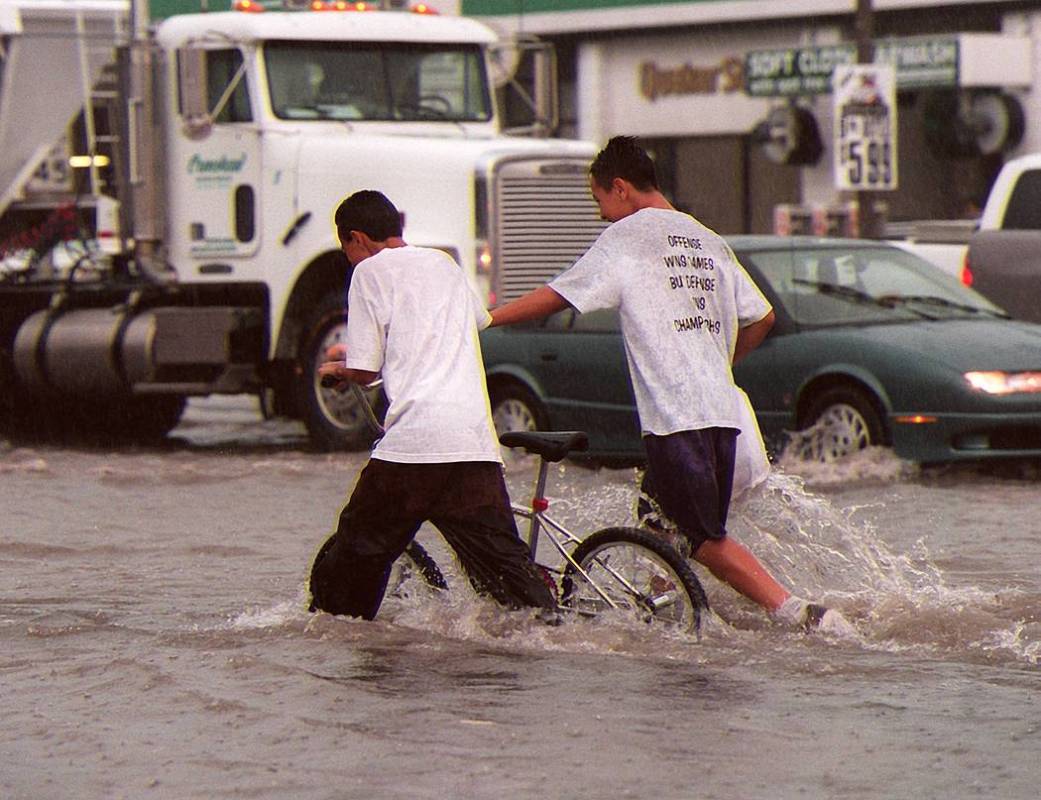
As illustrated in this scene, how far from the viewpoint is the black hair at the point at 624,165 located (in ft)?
28.4

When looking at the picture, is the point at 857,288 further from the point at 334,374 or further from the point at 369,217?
the point at 334,374

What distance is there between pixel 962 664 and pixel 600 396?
7207 mm

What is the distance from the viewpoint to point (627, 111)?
3938 centimetres

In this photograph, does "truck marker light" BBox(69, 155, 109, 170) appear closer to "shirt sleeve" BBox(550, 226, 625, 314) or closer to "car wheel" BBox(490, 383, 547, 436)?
"car wheel" BBox(490, 383, 547, 436)

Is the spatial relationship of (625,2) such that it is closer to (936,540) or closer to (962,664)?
(936,540)

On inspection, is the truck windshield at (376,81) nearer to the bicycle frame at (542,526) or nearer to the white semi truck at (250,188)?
the white semi truck at (250,188)

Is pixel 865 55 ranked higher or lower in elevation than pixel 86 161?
higher

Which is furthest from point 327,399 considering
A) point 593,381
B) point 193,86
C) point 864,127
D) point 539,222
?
point 864,127

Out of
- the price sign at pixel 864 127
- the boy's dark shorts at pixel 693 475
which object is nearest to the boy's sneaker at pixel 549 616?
the boy's dark shorts at pixel 693 475

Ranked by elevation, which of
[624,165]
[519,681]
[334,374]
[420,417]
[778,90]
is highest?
[778,90]

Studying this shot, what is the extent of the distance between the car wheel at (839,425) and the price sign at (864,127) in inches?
327

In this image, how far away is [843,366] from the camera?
47.4 feet

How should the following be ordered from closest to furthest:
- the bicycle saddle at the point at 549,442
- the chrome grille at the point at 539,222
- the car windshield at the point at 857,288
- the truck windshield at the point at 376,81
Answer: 1. the bicycle saddle at the point at 549,442
2. the car windshield at the point at 857,288
3. the chrome grille at the point at 539,222
4. the truck windshield at the point at 376,81

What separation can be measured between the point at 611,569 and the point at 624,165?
4.36ft
